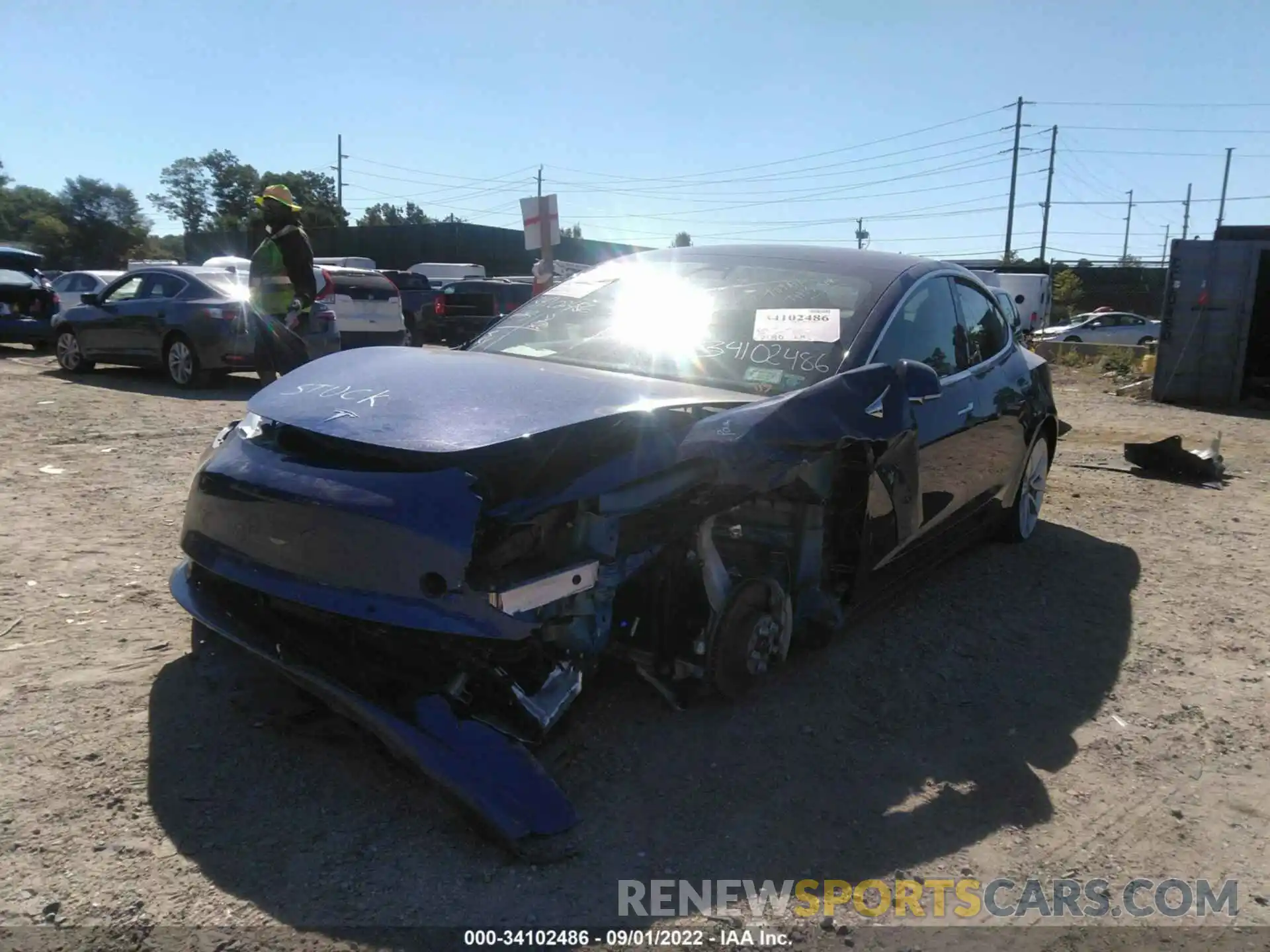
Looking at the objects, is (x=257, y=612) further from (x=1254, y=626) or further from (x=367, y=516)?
(x=1254, y=626)

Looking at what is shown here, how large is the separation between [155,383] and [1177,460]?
11.4 metres

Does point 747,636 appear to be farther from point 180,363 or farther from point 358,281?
point 358,281

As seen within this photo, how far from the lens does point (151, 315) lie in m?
11.7

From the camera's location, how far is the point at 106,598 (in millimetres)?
4246

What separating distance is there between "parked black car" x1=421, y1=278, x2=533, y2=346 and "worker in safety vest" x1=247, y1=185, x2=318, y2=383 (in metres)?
11.0

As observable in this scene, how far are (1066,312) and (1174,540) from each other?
145 feet

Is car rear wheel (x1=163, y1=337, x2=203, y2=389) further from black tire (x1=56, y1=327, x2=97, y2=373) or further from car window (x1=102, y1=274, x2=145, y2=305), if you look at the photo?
black tire (x1=56, y1=327, x2=97, y2=373)

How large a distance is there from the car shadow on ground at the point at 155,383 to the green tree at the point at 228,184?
7466 centimetres

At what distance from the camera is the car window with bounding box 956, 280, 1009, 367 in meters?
4.94

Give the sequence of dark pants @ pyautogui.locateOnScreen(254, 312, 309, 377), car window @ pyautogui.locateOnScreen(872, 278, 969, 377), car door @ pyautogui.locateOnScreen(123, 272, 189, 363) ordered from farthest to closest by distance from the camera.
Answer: car door @ pyautogui.locateOnScreen(123, 272, 189, 363) < dark pants @ pyautogui.locateOnScreen(254, 312, 309, 377) < car window @ pyautogui.locateOnScreen(872, 278, 969, 377)

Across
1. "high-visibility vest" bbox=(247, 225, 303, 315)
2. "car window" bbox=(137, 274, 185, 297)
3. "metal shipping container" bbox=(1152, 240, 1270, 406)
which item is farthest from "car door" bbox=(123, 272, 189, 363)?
"metal shipping container" bbox=(1152, 240, 1270, 406)

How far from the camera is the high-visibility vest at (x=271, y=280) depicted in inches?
307

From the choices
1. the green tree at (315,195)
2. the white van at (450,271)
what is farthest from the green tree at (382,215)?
the white van at (450,271)

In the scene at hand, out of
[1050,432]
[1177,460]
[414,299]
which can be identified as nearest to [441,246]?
[414,299]
